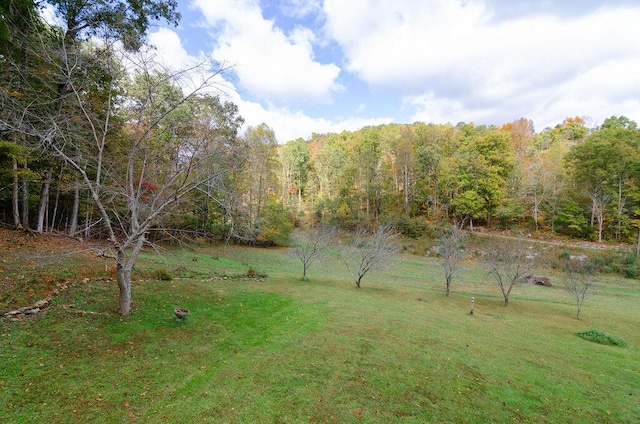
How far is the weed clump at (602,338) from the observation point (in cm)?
1168

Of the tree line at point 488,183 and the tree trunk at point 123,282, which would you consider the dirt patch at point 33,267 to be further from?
the tree line at point 488,183

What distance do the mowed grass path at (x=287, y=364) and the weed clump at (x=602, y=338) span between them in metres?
0.39

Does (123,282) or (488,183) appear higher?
(488,183)

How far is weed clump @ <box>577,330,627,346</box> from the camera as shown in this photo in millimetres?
11677

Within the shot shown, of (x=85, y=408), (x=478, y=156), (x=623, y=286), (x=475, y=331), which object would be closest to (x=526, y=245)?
(x=623, y=286)

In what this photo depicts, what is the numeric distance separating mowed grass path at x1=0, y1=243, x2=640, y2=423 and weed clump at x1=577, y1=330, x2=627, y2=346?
39cm

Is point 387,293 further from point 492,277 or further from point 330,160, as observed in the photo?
point 330,160

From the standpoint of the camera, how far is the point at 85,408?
4.79 m

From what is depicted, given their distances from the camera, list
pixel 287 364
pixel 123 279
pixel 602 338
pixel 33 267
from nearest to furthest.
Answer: pixel 287 364 → pixel 123 279 → pixel 33 267 → pixel 602 338

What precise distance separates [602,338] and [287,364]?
1303 centimetres

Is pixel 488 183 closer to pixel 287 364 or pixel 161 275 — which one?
pixel 161 275

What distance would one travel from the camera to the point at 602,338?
11875 mm

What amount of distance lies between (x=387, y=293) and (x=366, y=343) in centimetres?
887

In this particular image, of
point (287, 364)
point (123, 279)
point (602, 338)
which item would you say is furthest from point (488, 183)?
point (123, 279)
